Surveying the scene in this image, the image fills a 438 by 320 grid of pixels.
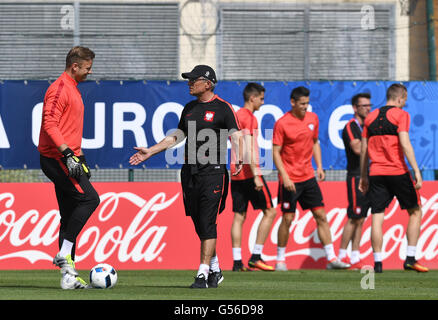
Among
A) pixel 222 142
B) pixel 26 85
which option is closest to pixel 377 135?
pixel 222 142

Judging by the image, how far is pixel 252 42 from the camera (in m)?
16.9

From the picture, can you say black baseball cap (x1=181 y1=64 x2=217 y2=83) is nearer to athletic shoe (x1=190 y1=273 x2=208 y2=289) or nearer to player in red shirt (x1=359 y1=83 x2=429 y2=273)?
athletic shoe (x1=190 y1=273 x2=208 y2=289)

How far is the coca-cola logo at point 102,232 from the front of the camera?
12773mm

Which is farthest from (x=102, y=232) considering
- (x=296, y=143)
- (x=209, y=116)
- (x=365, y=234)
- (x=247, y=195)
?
(x=209, y=116)

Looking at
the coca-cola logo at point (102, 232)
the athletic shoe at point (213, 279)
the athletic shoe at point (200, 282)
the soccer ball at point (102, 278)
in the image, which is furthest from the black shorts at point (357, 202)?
the soccer ball at point (102, 278)

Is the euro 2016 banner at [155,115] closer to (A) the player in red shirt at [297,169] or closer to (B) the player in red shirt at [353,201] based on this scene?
(B) the player in red shirt at [353,201]

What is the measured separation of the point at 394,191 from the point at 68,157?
4.73 metres

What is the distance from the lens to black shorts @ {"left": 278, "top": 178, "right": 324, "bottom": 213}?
12.3 metres

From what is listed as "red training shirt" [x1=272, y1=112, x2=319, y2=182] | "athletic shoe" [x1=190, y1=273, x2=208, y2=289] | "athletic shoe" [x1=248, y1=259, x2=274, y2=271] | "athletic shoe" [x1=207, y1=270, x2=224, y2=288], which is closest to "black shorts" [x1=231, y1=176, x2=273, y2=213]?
"red training shirt" [x1=272, y1=112, x2=319, y2=182]

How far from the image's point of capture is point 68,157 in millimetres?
8672

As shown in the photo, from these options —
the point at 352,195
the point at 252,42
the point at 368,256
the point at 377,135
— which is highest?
the point at 252,42

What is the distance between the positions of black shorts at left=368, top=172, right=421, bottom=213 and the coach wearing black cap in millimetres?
3288

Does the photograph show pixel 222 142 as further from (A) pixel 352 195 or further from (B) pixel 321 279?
(A) pixel 352 195
